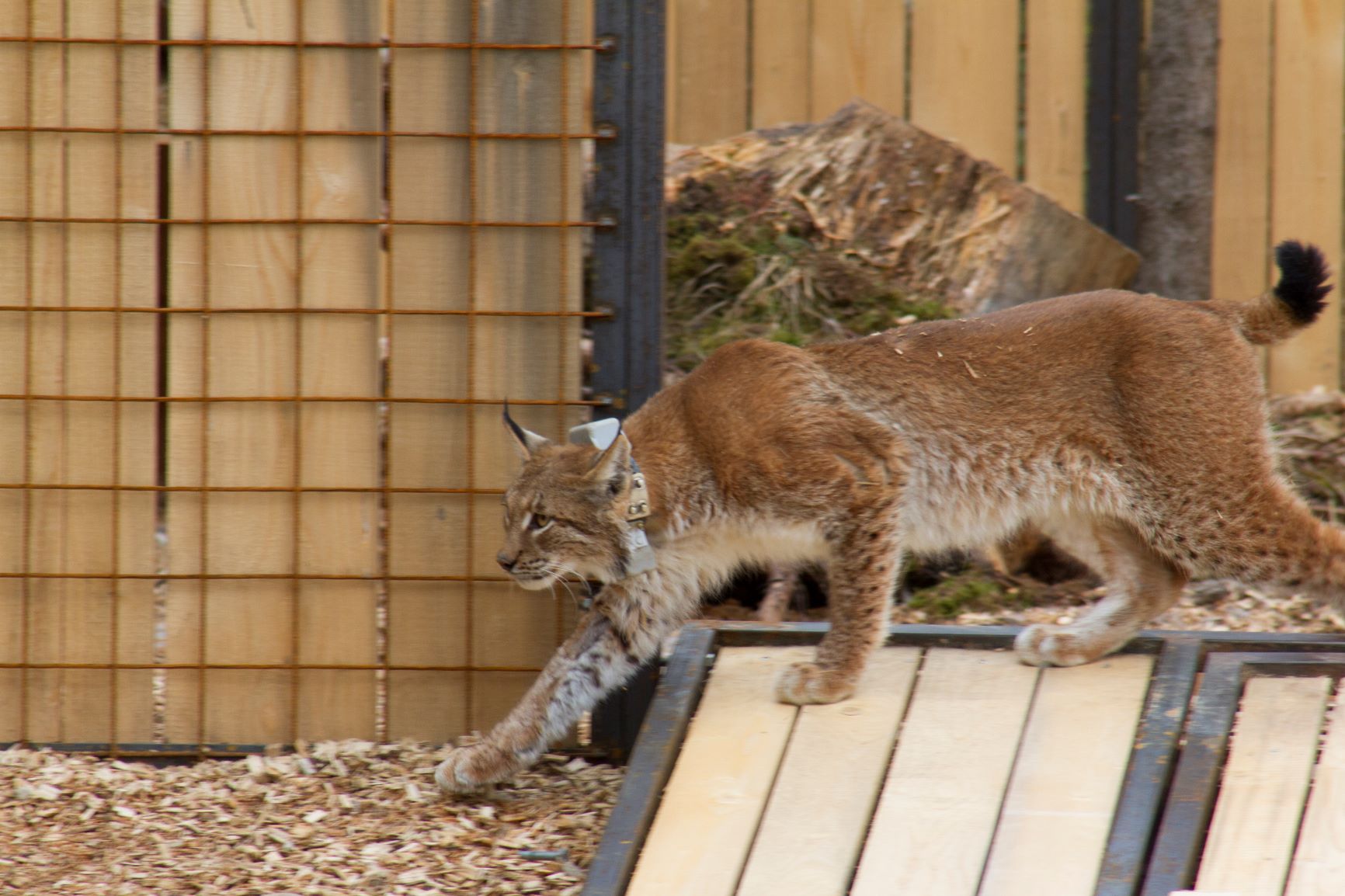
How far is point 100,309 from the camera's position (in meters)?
3.69

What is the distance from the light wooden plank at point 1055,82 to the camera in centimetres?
593

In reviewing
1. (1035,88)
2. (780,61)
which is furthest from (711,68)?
(1035,88)

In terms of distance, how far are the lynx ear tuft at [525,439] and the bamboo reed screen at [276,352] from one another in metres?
0.18

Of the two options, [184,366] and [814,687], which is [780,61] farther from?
[814,687]

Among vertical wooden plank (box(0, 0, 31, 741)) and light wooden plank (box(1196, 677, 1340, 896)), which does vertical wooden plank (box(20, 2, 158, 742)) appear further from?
light wooden plank (box(1196, 677, 1340, 896))

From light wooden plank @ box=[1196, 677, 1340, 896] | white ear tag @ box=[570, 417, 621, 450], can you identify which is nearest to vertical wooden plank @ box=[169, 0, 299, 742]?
white ear tag @ box=[570, 417, 621, 450]

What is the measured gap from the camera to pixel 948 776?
10.5ft

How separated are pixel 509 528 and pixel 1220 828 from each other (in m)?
1.77

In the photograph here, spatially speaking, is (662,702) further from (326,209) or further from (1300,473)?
(1300,473)

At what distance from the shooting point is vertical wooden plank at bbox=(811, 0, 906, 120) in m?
5.96

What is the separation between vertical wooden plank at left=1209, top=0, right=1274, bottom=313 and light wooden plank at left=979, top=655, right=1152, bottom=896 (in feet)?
9.53

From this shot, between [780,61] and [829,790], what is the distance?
3738 mm

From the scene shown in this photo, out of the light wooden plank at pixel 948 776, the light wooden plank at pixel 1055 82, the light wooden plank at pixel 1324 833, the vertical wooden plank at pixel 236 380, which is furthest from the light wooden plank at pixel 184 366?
the light wooden plank at pixel 1055 82

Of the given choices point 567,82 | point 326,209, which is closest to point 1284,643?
point 567,82
